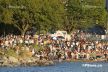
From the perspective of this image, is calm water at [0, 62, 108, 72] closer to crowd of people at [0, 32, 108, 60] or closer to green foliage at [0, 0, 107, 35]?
crowd of people at [0, 32, 108, 60]

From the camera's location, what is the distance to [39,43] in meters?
82.6

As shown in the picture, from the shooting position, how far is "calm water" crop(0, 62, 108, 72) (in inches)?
2677

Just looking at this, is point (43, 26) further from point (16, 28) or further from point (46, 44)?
point (46, 44)

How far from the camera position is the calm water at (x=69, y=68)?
68000mm

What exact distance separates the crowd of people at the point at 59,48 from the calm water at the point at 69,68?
161 cm

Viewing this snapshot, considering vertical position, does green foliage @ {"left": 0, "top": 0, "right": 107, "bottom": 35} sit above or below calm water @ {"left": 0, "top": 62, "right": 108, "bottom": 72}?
above

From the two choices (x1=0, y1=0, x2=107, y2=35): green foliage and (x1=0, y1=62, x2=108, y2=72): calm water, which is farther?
(x1=0, y1=0, x2=107, y2=35): green foliage

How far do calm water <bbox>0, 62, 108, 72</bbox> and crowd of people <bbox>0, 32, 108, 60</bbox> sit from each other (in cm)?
161

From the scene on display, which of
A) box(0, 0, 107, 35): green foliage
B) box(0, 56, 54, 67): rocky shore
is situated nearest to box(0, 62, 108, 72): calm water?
box(0, 56, 54, 67): rocky shore

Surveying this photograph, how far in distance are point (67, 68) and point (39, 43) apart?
38.9ft

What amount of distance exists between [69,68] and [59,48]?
8762 millimetres

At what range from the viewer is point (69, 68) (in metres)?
71.2

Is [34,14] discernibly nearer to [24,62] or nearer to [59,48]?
[59,48]

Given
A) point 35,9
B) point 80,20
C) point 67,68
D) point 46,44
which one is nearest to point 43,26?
point 35,9
